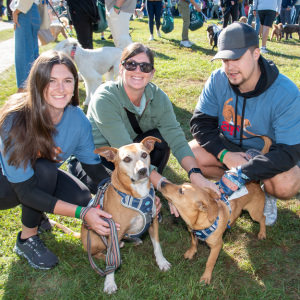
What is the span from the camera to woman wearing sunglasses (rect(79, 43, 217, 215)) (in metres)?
2.87

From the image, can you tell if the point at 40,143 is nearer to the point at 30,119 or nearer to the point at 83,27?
the point at 30,119

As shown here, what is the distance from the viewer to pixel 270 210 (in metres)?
3.22

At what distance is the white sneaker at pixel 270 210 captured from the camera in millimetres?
3197

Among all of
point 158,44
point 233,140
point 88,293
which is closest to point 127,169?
point 88,293

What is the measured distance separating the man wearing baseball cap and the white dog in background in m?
3.29

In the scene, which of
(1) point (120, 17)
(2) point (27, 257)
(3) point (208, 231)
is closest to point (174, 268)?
(3) point (208, 231)

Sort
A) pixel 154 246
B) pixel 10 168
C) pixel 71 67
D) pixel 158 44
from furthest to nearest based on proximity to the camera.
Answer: pixel 158 44 < pixel 154 246 < pixel 71 67 < pixel 10 168

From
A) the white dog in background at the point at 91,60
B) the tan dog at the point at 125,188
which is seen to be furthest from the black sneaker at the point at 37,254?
the white dog in background at the point at 91,60

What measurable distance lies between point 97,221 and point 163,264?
0.85m

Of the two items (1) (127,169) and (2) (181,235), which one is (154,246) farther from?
(1) (127,169)

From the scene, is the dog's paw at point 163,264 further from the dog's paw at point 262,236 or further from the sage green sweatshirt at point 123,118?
the dog's paw at point 262,236

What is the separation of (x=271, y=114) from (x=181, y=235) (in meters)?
1.56

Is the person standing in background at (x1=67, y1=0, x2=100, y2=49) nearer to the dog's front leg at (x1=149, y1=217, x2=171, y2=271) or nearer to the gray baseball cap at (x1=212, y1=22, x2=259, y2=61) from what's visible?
the gray baseball cap at (x1=212, y1=22, x2=259, y2=61)

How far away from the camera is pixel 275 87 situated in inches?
111
